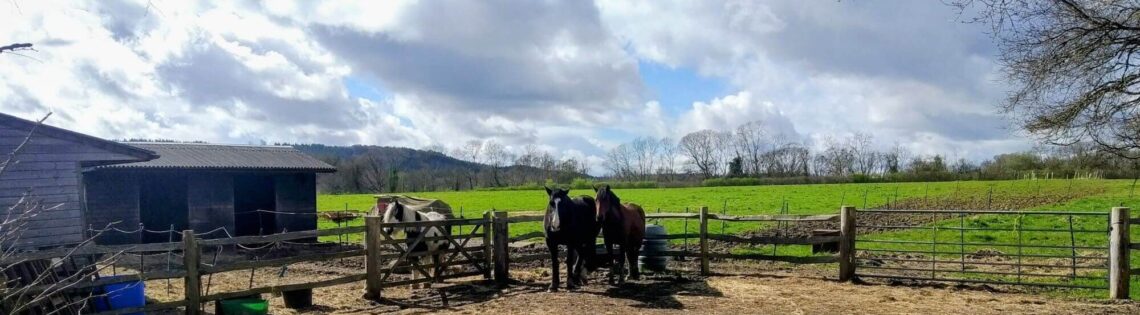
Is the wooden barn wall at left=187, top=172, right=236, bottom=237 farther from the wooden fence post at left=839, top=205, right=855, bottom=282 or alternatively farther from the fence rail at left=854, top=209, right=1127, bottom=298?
the fence rail at left=854, top=209, right=1127, bottom=298

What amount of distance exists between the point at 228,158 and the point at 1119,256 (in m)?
18.7

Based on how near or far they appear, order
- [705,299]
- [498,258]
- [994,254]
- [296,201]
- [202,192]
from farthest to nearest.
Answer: [296,201]
[202,192]
[994,254]
[498,258]
[705,299]

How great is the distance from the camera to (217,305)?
312 inches

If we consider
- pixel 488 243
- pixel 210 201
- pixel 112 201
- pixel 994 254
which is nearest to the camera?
pixel 488 243

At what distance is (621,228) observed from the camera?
1052 cm

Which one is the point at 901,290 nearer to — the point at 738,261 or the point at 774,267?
the point at 774,267

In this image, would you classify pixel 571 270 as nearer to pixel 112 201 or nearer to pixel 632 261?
pixel 632 261

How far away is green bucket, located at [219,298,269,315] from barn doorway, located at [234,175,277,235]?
39.3ft

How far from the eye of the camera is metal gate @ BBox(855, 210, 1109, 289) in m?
9.61

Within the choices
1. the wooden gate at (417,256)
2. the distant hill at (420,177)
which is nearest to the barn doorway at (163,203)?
the wooden gate at (417,256)

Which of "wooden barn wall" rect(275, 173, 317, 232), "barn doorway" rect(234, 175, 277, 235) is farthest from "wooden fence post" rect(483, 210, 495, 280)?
"barn doorway" rect(234, 175, 277, 235)

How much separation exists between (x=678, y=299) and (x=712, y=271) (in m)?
2.68

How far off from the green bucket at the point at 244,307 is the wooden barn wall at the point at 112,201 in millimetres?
9596

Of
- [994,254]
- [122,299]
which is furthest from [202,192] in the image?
[994,254]
